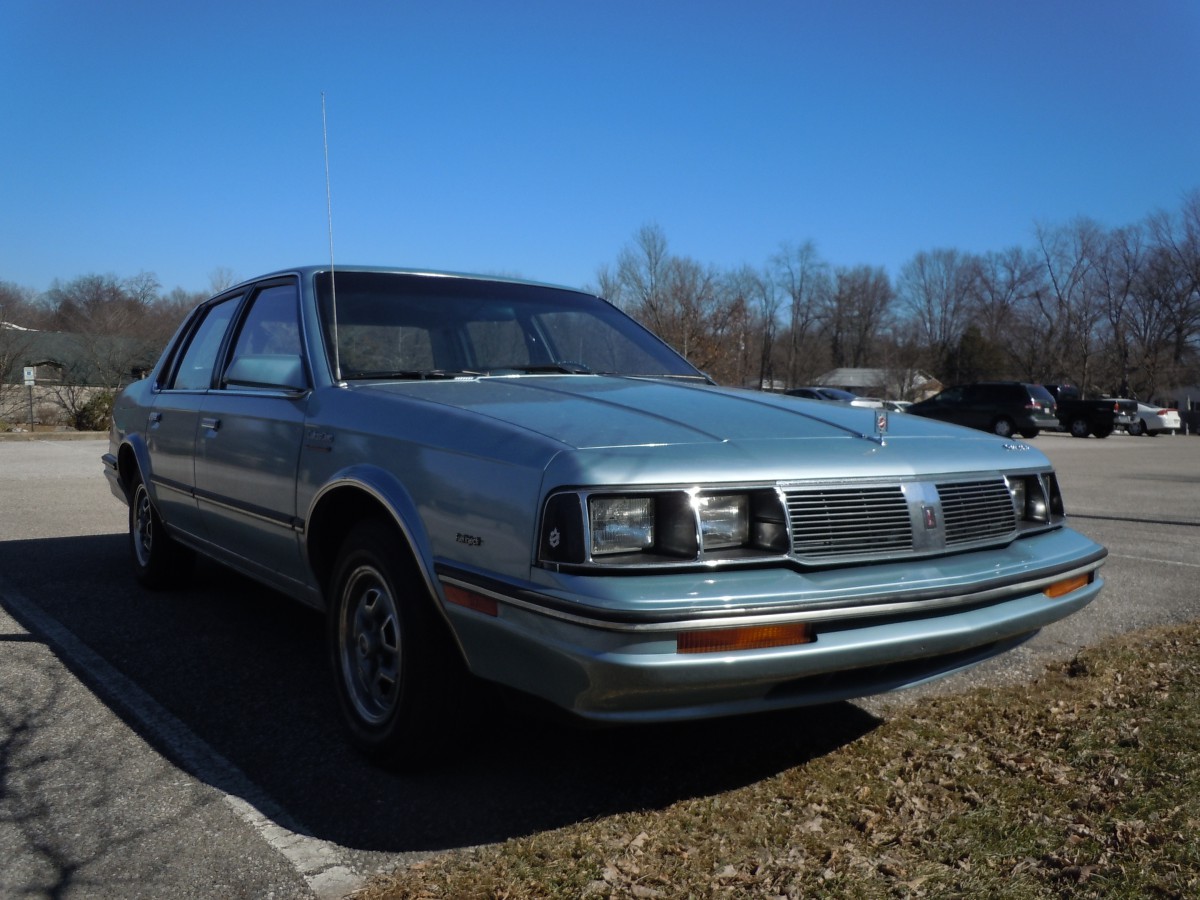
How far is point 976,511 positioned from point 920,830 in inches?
37.5

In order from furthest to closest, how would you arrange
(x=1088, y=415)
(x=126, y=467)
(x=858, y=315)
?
(x=858, y=315)
(x=1088, y=415)
(x=126, y=467)

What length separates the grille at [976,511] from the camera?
2.97 m

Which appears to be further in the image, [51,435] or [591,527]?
[51,435]


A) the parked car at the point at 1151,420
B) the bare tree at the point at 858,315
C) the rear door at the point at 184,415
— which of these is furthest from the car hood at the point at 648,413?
the bare tree at the point at 858,315

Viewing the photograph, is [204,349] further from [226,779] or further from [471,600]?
[471,600]

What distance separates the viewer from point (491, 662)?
267 cm

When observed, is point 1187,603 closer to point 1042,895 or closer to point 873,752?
point 873,752

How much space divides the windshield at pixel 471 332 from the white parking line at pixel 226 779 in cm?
138

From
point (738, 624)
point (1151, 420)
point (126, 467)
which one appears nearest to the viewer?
point (738, 624)

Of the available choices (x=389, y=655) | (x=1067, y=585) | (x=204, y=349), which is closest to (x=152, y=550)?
(x=204, y=349)

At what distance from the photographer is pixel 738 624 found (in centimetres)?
242

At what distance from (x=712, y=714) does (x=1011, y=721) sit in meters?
1.56

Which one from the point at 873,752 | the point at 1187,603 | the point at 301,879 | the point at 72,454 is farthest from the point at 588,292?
the point at 72,454

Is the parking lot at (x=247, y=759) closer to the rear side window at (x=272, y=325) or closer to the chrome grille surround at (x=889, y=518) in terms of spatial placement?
the chrome grille surround at (x=889, y=518)
